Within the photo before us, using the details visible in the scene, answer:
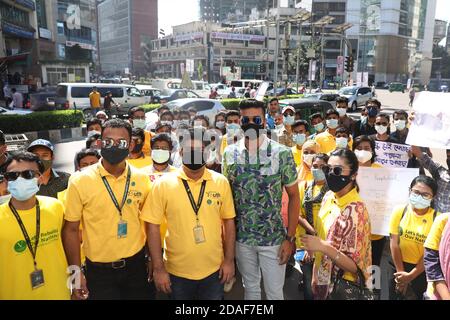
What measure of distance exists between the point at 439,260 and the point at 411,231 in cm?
83

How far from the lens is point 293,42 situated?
273ft

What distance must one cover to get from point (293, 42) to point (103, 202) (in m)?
86.1

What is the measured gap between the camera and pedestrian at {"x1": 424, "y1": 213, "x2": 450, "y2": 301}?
2.21 m

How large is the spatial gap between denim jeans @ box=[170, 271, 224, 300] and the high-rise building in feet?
368

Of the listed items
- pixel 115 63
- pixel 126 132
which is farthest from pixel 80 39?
pixel 115 63

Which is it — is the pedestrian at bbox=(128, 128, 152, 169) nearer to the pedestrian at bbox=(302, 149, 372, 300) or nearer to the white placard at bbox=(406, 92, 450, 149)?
the pedestrian at bbox=(302, 149, 372, 300)

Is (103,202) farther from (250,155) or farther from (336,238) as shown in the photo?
(336,238)

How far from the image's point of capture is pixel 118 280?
283 centimetres

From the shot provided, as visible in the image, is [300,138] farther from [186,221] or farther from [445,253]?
[445,253]

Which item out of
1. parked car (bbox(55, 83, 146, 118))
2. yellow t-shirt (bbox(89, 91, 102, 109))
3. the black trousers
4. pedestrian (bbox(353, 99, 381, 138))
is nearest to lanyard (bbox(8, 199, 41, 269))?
the black trousers

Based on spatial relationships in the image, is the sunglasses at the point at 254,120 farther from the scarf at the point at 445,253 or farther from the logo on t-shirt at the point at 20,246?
the logo on t-shirt at the point at 20,246

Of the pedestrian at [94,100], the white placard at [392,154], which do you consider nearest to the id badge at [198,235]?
the white placard at [392,154]

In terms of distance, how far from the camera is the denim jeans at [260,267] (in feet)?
9.90
